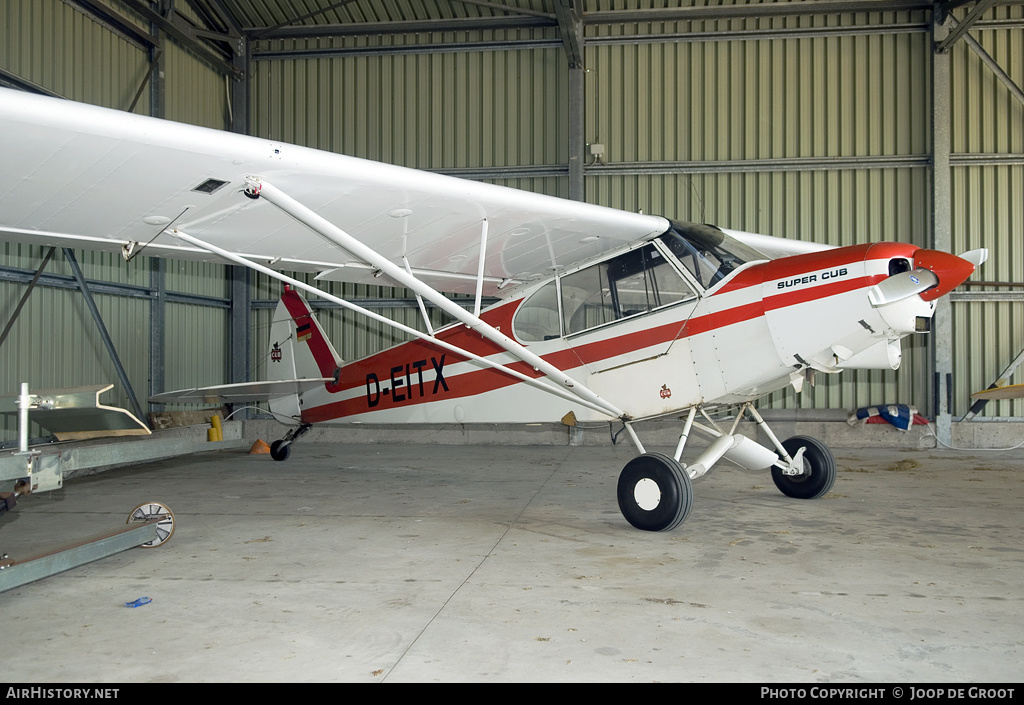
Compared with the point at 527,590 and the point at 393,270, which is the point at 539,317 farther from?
the point at 527,590

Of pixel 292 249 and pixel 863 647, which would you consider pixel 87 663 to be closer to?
pixel 863 647

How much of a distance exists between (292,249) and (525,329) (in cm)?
209

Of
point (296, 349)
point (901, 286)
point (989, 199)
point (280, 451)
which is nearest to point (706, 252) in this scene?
point (901, 286)

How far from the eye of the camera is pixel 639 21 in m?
13.2

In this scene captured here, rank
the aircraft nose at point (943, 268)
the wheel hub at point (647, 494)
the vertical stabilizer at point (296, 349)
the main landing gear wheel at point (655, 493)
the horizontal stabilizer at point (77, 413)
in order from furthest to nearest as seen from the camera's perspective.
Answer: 1. the vertical stabilizer at point (296, 349)
2. the wheel hub at point (647, 494)
3. the main landing gear wheel at point (655, 493)
4. the aircraft nose at point (943, 268)
5. the horizontal stabilizer at point (77, 413)

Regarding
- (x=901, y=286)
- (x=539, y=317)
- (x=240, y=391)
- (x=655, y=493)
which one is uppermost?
(x=901, y=286)

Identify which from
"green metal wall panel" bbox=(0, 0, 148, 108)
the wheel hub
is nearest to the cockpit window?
the wheel hub

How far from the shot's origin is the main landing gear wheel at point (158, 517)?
5.01 meters

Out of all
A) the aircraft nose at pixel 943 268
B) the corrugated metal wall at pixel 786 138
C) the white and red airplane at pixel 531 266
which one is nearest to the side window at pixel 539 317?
the white and red airplane at pixel 531 266

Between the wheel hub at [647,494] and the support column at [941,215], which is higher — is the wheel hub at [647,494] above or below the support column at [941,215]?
below

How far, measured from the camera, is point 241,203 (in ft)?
16.1

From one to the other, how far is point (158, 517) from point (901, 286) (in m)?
5.11

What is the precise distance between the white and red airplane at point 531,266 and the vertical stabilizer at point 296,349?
2326 mm

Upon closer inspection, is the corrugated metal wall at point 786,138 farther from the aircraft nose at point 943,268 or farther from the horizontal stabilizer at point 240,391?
the aircraft nose at point 943,268
